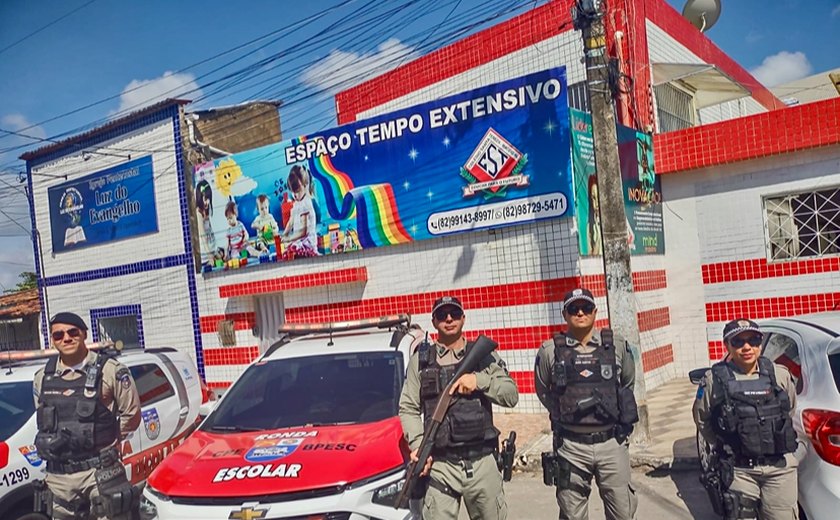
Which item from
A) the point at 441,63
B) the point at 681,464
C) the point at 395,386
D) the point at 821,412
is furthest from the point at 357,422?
the point at 441,63

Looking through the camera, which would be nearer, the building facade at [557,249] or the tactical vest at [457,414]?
the tactical vest at [457,414]

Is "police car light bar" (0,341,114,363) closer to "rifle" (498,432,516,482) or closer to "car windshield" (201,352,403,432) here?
"car windshield" (201,352,403,432)

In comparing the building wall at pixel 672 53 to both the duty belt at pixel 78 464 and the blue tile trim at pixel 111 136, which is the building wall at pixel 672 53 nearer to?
the blue tile trim at pixel 111 136

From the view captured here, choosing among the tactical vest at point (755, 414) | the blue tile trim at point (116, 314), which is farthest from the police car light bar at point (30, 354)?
the blue tile trim at point (116, 314)

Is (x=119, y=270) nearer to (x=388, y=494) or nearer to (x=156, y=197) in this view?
(x=156, y=197)

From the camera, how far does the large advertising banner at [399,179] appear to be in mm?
8656

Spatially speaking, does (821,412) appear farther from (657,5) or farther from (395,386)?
(657,5)

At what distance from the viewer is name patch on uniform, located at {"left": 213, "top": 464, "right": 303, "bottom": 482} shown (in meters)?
3.62

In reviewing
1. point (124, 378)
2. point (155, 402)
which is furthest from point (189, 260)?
point (124, 378)

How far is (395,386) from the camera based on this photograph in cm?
463

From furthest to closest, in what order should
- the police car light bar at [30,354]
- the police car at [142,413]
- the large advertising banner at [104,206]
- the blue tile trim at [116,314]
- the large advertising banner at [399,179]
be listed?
the blue tile trim at [116,314] < the large advertising banner at [104,206] < the large advertising banner at [399,179] < the police car light bar at [30,354] < the police car at [142,413]

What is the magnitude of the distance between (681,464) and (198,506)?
4480mm

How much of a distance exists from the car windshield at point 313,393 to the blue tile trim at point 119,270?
8545 millimetres

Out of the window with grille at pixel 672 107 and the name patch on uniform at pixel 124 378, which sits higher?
the window with grille at pixel 672 107
